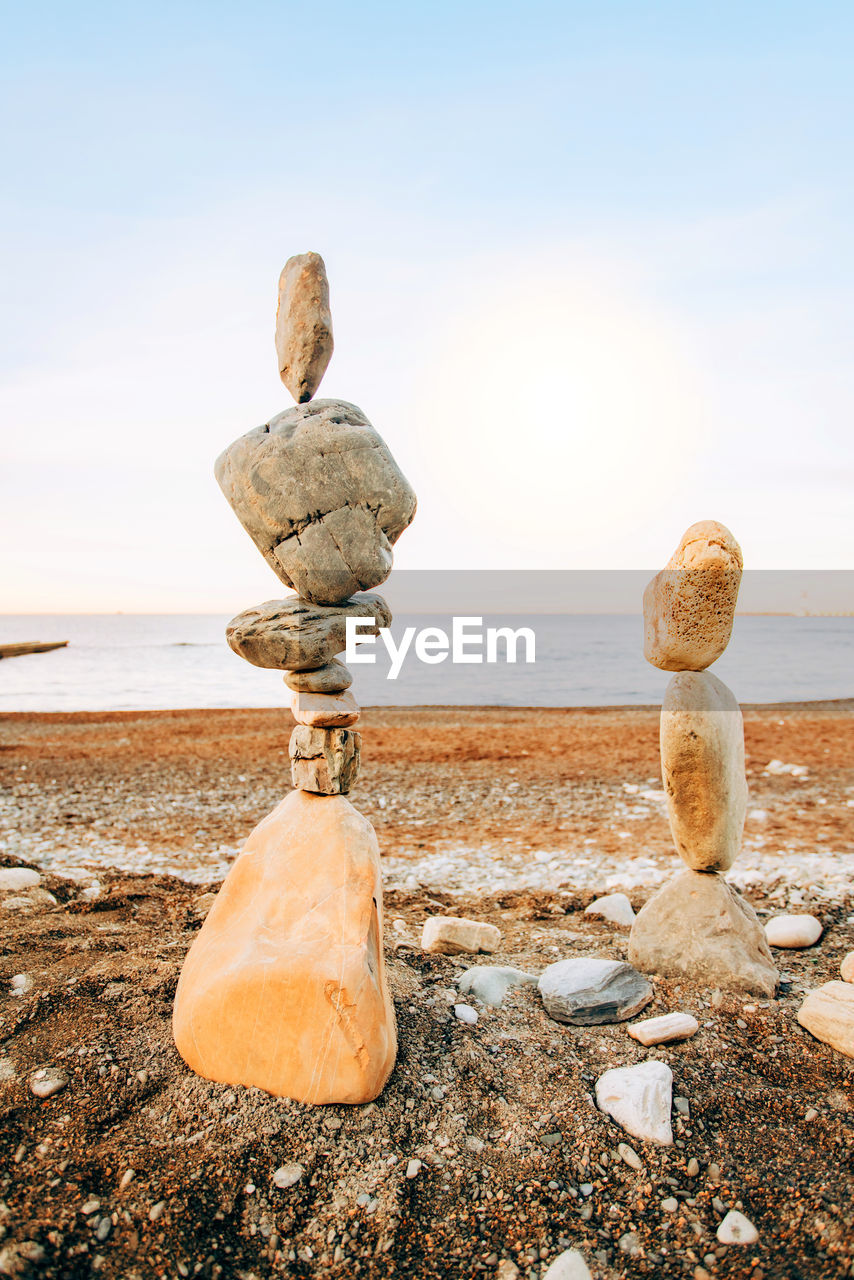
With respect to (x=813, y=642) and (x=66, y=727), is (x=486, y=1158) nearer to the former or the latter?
(x=66, y=727)

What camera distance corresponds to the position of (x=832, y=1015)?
3.62m

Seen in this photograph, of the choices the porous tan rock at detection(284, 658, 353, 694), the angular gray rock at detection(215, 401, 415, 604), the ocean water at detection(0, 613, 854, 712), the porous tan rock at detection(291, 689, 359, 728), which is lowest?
the ocean water at detection(0, 613, 854, 712)

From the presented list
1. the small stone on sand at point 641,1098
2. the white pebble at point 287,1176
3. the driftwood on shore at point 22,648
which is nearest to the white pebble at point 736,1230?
the small stone on sand at point 641,1098

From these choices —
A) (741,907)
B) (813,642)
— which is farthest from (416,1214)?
(813,642)

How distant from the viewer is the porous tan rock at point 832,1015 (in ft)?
11.6

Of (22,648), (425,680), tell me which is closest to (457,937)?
(425,680)

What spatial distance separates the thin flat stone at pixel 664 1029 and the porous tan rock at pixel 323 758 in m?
1.80

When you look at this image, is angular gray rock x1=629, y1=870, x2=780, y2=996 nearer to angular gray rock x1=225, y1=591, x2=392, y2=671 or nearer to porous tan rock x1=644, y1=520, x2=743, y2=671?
porous tan rock x1=644, y1=520, x2=743, y2=671

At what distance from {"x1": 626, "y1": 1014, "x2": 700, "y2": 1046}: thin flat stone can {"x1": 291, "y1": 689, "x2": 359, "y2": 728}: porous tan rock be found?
200 cm

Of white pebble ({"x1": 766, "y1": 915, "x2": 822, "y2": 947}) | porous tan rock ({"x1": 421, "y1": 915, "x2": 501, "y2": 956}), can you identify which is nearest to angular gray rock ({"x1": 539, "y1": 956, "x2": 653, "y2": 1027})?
porous tan rock ({"x1": 421, "y1": 915, "x2": 501, "y2": 956})

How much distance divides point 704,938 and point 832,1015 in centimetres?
72

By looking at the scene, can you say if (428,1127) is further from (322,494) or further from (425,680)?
(425,680)

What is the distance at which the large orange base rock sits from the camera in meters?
3.12

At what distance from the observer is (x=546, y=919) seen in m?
5.50
